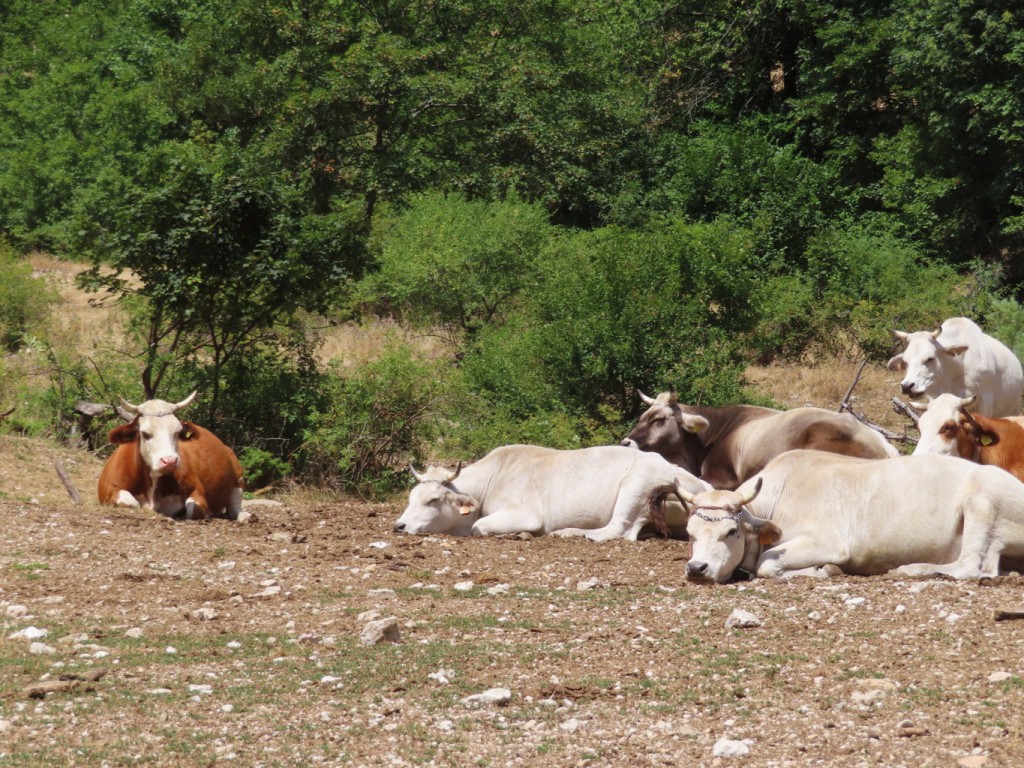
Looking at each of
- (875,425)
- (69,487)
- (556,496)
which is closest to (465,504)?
(556,496)

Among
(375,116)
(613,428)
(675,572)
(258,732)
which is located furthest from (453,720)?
(375,116)

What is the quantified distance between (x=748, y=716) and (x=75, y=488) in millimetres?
10076

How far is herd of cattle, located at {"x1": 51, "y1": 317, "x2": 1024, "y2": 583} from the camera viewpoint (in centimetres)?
958

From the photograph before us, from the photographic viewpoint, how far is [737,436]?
13.8 metres

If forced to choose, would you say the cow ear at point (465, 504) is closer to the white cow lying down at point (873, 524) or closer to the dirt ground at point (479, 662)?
the dirt ground at point (479, 662)

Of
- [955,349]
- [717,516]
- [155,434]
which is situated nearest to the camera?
[717,516]

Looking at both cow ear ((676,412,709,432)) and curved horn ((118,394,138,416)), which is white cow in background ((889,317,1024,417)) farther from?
curved horn ((118,394,138,416))

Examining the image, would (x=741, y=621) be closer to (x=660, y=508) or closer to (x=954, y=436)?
(x=660, y=508)

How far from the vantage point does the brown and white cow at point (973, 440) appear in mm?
11398

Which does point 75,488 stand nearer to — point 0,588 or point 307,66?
point 0,588

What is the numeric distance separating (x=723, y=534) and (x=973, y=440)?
10.3 ft


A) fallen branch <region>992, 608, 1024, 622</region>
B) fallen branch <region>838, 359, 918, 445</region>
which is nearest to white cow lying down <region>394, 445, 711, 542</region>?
fallen branch <region>838, 359, 918, 445</region>

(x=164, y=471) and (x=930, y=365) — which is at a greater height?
(x=930, y=365)

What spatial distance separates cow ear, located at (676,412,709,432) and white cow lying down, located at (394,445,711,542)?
129cm
